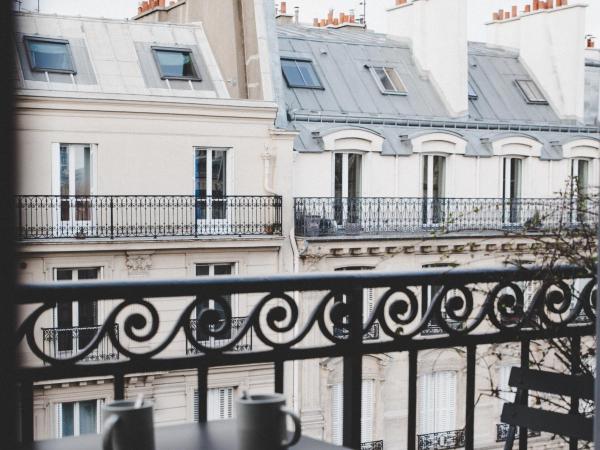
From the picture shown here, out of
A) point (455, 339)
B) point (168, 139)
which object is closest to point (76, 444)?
point (455, 339)

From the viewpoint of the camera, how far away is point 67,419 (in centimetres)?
1440

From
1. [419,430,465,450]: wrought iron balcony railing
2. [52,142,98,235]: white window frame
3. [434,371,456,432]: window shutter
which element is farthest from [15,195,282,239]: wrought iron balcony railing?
[419,430,465,450]: wrought iron balcony railing

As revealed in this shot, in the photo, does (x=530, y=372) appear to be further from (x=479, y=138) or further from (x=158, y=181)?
(x=479, y=138)

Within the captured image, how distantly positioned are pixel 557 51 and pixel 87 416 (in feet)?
35.3

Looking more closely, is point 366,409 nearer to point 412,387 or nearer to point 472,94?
point 472,94

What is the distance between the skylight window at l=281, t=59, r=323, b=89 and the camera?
16.1m

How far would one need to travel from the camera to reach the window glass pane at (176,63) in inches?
589

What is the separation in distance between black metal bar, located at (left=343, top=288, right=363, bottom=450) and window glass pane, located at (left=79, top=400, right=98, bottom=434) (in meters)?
13.1

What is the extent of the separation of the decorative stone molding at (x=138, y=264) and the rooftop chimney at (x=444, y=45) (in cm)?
634

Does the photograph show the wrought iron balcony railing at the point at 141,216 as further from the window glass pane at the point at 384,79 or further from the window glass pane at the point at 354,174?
the window glass pane at the point at 384,79

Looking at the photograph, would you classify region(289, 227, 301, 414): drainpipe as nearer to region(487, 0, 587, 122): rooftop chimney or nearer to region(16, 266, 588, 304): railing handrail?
region(487, 0, 587, 122): rooftop chimney

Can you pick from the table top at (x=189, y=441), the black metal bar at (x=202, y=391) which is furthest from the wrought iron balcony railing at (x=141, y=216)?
the table top at (x=189, y=441)

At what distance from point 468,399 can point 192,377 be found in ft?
43.1

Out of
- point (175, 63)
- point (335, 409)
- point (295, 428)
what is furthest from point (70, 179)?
point (295, 428)
